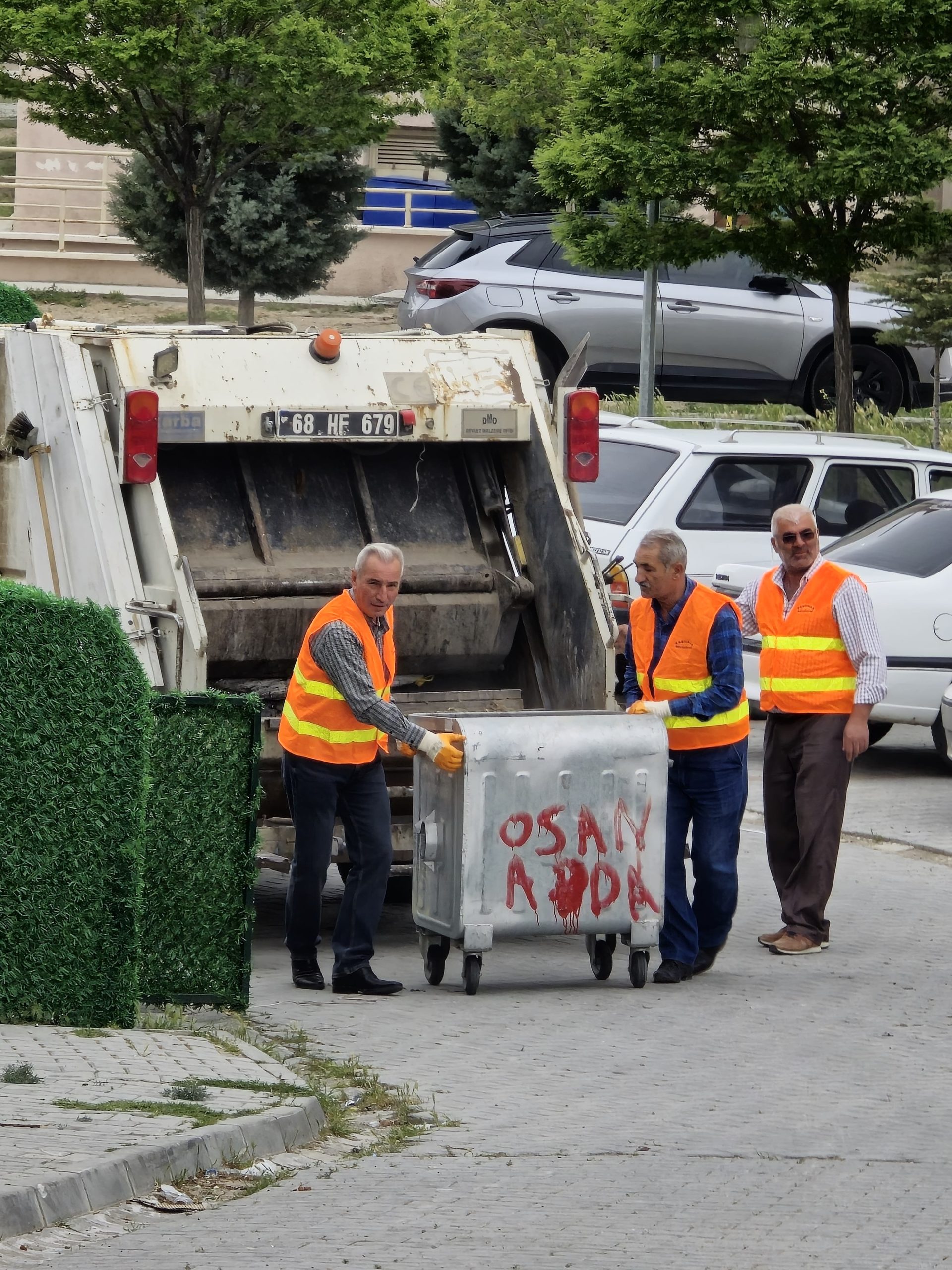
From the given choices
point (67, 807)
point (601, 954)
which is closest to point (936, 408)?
point (601, 954)

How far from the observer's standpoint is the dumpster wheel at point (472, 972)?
6.95 metres

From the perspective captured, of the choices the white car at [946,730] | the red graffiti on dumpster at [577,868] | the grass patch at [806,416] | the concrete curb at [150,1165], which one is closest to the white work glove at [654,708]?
the red graffiti on dumpster at [577,868]

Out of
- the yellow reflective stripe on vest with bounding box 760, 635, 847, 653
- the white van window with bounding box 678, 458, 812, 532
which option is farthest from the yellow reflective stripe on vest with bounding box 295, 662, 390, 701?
Answer: the white van window with bounding box 678, 458, 812, 532

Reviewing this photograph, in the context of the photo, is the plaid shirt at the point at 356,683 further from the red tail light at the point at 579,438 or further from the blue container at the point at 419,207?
the blue container at the point at 419,207

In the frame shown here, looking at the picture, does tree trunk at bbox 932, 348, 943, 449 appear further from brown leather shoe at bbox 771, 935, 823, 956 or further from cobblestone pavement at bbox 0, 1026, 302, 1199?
cobblestone pavement at bbox 0, 1026, 302, 1199

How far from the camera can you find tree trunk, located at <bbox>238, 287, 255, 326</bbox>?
2756cm

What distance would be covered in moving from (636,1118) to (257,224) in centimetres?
2269

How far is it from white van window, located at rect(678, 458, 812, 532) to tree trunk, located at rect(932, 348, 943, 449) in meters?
5.10

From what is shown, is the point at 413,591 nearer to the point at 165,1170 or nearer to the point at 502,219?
the point at 165,1170

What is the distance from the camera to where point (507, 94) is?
30.5 m

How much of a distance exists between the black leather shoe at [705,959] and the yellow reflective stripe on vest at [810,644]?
1.17 meters

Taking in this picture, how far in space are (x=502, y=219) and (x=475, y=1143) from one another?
53.4 ft

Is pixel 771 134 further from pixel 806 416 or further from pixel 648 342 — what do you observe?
pixel 806 416

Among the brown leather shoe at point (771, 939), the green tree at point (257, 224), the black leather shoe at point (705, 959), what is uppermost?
the green tree at point (257, 224)
